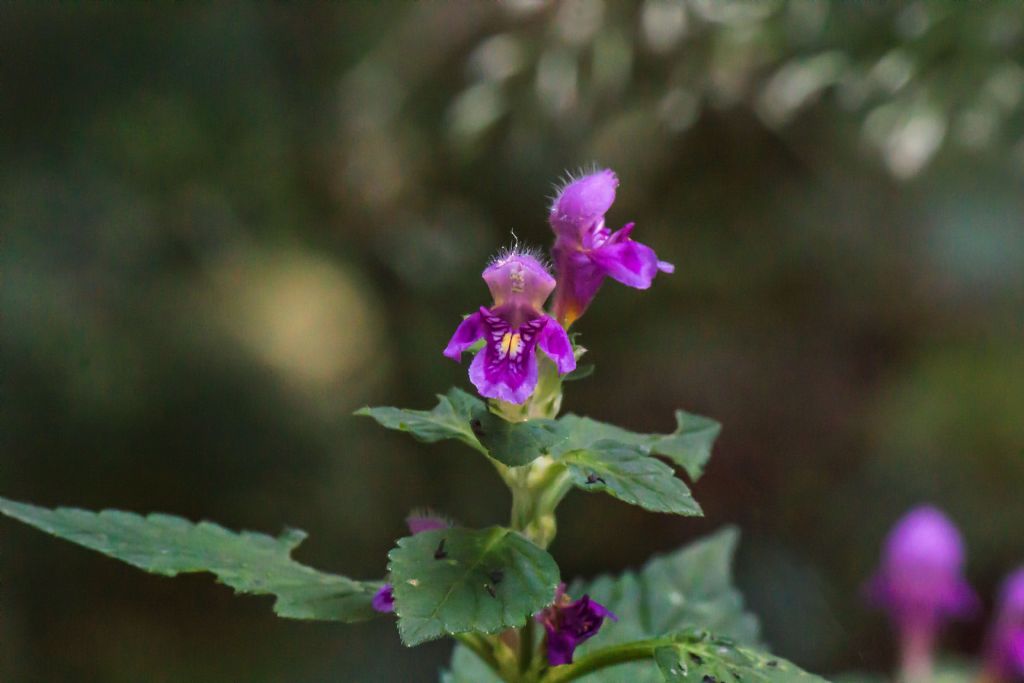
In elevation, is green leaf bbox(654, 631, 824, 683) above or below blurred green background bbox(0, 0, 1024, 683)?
below

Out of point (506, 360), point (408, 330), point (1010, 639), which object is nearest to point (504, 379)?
point (506, 360)

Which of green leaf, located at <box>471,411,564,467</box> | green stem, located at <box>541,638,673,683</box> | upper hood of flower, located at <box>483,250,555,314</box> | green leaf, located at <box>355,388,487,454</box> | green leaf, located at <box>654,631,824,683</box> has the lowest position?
green leaf, located at <box>654,631,824,683</box>

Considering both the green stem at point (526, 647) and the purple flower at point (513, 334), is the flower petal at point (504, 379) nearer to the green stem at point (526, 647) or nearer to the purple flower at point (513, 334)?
the purple flower at point (513, 334)

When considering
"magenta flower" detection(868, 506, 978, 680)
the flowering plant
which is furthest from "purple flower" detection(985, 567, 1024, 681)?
the flowering plant

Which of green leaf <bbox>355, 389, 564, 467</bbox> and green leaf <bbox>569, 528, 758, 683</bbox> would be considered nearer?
green leaf <bbox>355, 389, 564, 467</bbox>

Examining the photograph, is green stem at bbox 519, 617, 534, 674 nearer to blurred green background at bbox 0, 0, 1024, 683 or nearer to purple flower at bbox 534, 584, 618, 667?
purple flower at bbox 534, 584, 618, 667
